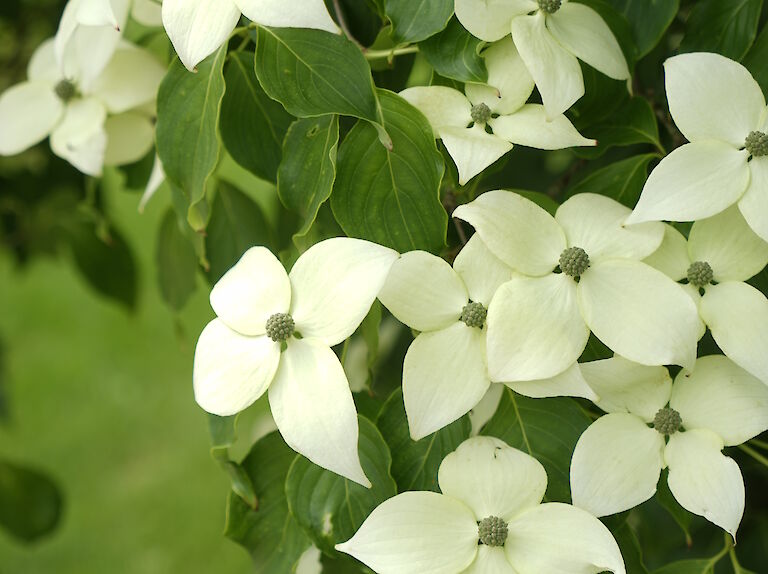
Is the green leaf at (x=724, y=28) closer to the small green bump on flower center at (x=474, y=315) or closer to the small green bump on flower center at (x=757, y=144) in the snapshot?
the small green bump on flower center at (x=757, y=144)

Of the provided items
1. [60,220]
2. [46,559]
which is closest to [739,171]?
[60,220]

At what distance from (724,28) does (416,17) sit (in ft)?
0.77

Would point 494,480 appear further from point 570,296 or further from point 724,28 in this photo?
point 724,28

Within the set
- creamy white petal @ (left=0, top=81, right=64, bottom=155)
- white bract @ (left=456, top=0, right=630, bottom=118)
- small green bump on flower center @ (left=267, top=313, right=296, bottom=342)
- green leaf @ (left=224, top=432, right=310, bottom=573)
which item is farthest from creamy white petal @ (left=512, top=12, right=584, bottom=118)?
creamy white petal @ (left=0, top=81, right=64, bottom=155)

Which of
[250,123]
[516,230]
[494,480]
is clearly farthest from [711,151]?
[250,123]

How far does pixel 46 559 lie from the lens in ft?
7.48

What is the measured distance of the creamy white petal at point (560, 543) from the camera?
0.49 m

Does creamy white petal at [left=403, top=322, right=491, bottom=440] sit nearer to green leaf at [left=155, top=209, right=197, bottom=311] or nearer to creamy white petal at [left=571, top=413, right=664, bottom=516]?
creamy white petal at [left=571, top=413, right=664, bottom=516]

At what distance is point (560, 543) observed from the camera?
49 centimetres

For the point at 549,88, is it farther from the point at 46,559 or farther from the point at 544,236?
the point at 46,559

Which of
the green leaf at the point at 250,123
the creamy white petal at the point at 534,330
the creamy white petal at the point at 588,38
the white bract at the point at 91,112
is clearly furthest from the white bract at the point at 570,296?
the white bract at the point at 91,112

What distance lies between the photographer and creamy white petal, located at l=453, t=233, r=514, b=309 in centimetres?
54

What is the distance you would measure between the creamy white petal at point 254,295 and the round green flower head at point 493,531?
6.7 inches

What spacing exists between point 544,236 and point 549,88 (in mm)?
91
